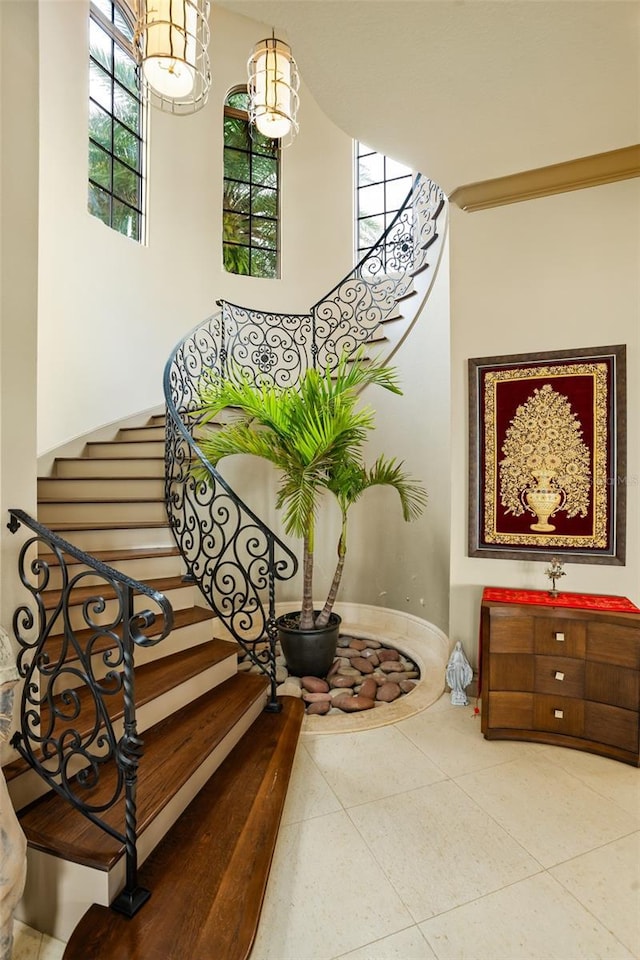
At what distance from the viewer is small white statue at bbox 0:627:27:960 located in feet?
3.90

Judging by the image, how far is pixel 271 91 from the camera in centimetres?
268

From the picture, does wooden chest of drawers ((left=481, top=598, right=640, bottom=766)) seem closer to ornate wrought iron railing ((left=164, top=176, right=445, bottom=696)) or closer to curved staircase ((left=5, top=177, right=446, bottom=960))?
curved staircase ((left=5, top=177, right=446, bottom=960))

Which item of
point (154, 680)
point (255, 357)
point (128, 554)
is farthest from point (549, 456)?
point (255, 357)

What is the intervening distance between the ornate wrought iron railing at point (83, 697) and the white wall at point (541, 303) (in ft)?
6.73

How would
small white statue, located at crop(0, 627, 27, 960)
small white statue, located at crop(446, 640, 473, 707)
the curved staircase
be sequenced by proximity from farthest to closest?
small white statue, located at crop(446, 640, 473, 707)
the curved staircase
small white statue, located at crop(0, 627, 27, 960)

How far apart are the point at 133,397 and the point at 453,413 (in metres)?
3.12

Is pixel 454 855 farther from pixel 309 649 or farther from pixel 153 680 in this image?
pixel 309 649

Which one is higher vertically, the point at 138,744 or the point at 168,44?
the point at 168,44

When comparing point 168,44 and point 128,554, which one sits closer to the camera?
point 168,44

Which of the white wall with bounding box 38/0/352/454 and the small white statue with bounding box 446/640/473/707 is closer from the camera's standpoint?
the small white statue with bounding box 446/640/473/707

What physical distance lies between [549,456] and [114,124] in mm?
4932

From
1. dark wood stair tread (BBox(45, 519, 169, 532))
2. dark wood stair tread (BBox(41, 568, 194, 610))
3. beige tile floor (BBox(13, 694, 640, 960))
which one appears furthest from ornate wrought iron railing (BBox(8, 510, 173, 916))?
dark wood stair tread (BBox(45, 519, 169, 532))

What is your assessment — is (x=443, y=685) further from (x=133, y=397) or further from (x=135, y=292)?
(x=135, y=292)

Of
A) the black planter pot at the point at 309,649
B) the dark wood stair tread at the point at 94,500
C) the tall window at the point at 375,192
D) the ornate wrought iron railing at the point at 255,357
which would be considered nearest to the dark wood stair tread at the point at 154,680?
the ornate wrought iron railing at the point at 255,357
